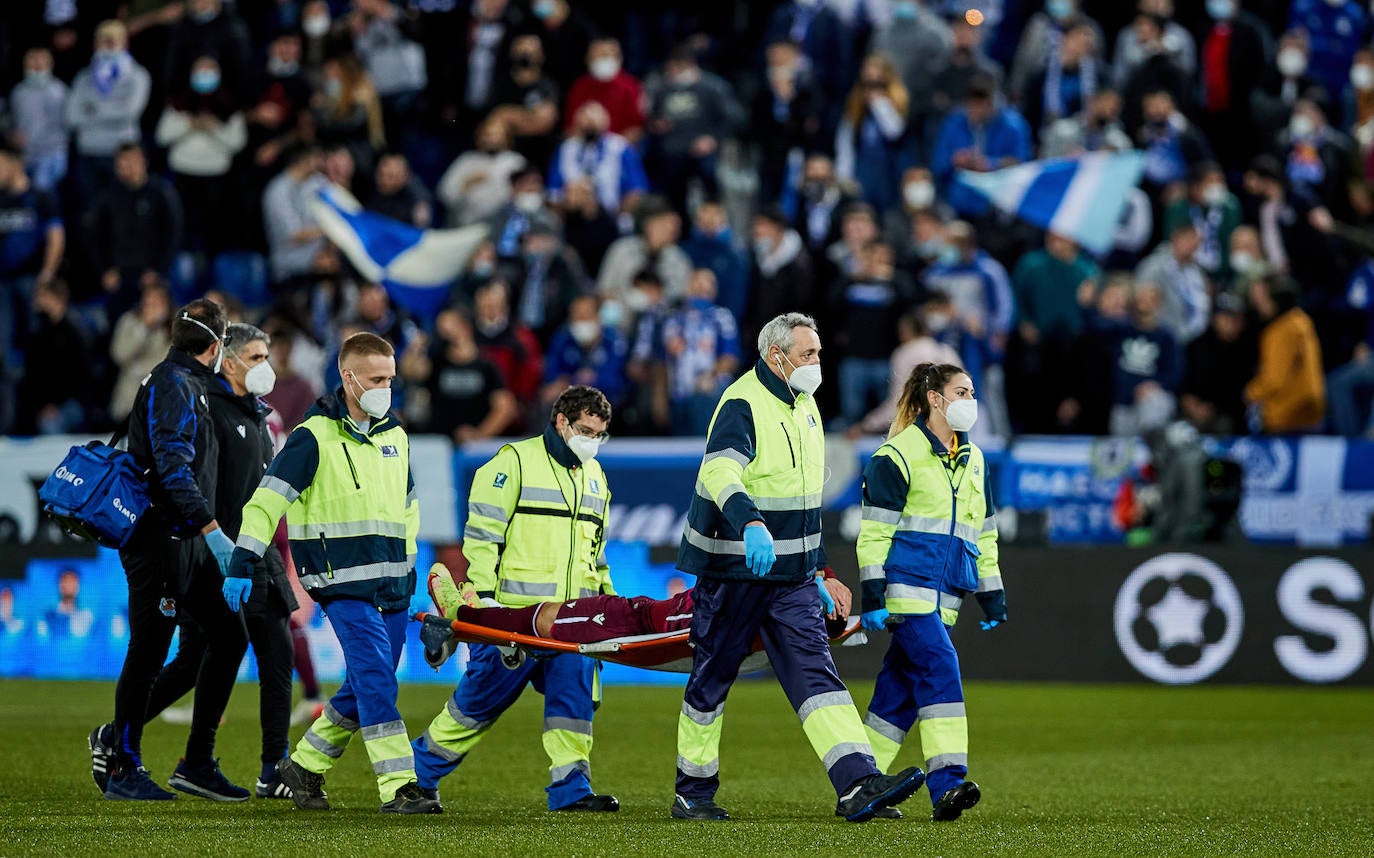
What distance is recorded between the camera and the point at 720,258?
751 inches

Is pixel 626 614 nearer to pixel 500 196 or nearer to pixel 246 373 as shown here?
pixel 246 373

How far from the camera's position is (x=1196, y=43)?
72.9 feet

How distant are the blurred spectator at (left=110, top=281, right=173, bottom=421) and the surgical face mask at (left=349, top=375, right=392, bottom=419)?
34.2ft

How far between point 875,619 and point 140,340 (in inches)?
473

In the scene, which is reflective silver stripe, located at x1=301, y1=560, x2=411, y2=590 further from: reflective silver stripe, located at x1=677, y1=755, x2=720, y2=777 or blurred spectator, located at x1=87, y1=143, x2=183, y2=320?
blurred spectator, located at x1=87, y1=143, x2=183, y2=320

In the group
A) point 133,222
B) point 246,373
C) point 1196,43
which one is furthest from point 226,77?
point 246,373

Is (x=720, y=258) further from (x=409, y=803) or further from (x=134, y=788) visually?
(x=409, y=803)

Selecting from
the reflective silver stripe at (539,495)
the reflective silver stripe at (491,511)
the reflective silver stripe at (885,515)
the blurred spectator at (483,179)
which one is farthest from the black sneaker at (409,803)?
the blurred spectator at (483,179)

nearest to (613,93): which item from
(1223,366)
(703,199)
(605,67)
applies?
(605,67)

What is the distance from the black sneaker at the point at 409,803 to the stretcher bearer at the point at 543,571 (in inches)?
18.3

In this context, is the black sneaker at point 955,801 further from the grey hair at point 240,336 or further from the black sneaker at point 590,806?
the grey hair at point 240,336

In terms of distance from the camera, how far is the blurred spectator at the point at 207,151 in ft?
70.4

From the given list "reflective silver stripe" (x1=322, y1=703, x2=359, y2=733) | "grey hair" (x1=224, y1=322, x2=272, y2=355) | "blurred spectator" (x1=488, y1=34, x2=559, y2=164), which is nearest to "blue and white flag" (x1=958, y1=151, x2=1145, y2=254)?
"blurred spectator" (x1=488, y1=34, x2=559, y2=164)

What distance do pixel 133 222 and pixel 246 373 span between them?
1161cm
